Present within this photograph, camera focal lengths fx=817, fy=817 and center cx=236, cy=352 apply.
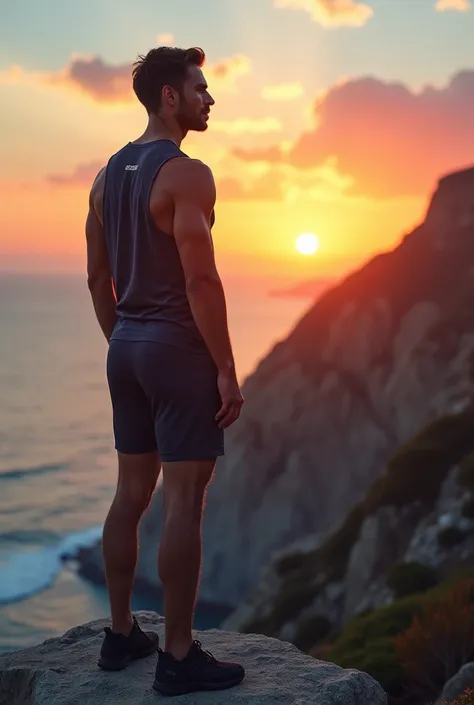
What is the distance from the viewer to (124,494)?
5.62m

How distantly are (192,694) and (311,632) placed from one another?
67.1 ft

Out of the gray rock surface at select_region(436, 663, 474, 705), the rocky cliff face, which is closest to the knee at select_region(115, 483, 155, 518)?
the gray rock surface at select_region(436, 663, 474, 705)

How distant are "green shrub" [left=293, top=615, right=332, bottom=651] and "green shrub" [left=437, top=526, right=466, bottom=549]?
22.4 ft

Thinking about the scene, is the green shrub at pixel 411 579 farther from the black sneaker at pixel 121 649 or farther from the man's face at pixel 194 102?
the man's face at pixel 194 102

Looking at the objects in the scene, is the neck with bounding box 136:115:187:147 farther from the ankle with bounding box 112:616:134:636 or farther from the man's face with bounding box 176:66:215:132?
the ankle with bounding box 112:616:134:636

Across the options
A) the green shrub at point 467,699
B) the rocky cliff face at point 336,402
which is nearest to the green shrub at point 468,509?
the green shrub at point 467,699

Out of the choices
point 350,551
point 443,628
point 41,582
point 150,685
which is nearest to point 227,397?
point 150,685

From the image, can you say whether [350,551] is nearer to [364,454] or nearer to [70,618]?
[364,454]

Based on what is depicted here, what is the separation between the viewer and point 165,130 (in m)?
5.30

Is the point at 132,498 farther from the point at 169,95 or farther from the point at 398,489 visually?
the point at 398,489

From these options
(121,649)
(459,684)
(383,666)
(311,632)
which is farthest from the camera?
(311,632)

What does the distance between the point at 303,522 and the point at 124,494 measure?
4892 centimetres

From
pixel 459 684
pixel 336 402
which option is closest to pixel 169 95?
pixel 459 684

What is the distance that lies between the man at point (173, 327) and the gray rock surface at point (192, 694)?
220 millimetres
